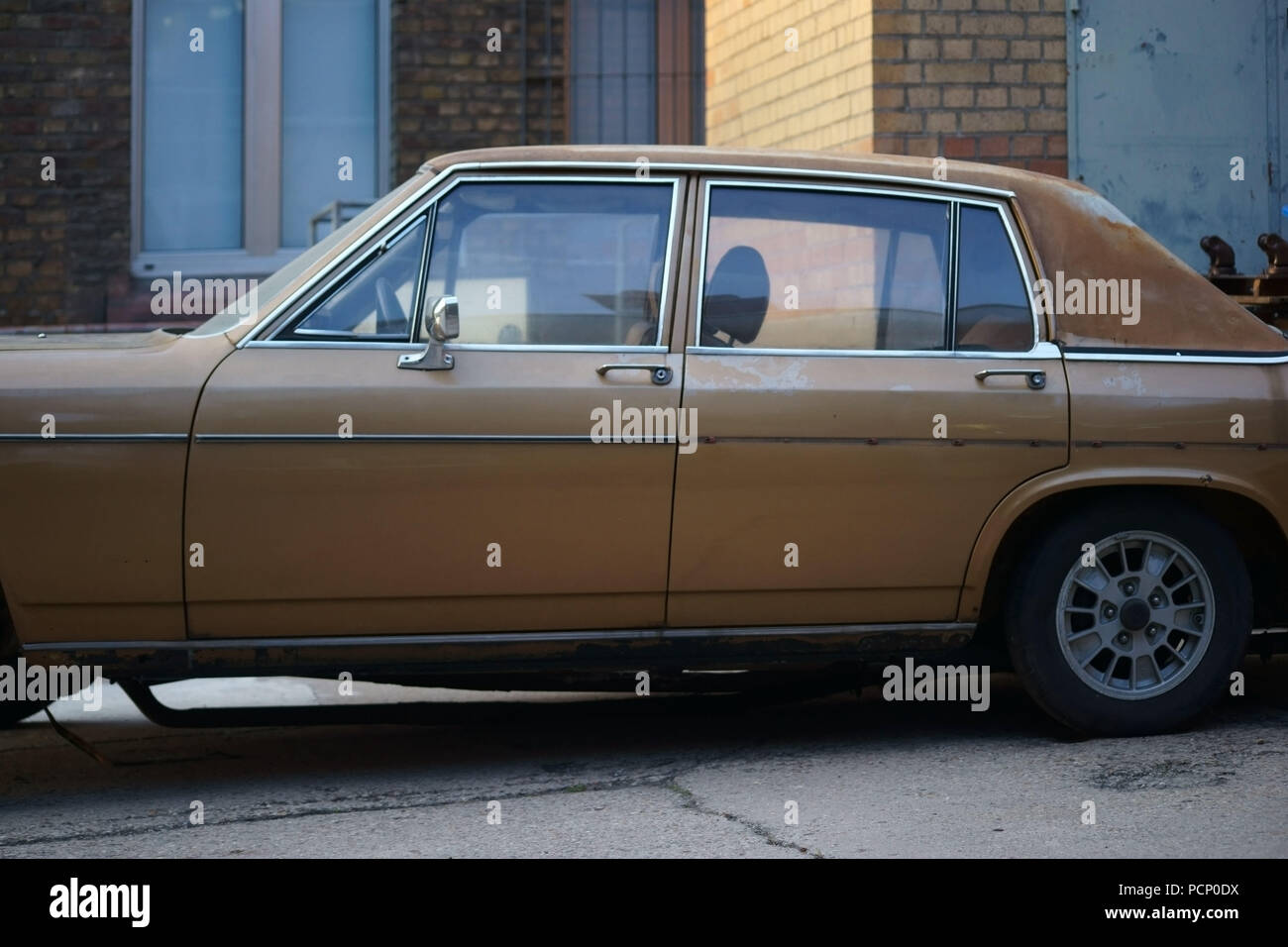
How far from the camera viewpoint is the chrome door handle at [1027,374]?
4730mm

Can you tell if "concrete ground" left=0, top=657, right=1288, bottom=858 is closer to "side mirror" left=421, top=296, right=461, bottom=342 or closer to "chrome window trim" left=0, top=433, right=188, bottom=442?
"chrome window trim" left=0, top=433, right=188, bottom=442

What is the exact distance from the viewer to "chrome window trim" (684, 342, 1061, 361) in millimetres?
4605

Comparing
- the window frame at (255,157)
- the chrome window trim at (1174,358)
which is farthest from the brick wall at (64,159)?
the chrome window trim at (1174,358)

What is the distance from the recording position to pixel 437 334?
438cm

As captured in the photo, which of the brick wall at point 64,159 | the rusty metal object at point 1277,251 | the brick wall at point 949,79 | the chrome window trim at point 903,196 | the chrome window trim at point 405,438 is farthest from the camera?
the brick wall at point 64,159

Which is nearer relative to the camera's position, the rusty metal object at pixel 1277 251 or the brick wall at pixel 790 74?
the rusty metal object at pixel 1277 251

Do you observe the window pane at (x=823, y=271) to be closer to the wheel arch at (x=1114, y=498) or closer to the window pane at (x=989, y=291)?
the window pane at (x=989, y=291)

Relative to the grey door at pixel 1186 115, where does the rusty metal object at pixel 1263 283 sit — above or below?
below

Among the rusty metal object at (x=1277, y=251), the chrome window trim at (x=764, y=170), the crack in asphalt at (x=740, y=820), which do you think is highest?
the chrome window trim at (x=764, y=170)

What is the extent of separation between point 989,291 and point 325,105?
731cm

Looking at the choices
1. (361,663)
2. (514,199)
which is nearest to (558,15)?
(514,199)

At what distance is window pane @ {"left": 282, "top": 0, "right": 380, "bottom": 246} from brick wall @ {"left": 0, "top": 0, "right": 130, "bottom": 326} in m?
1.07

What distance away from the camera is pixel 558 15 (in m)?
11.1
